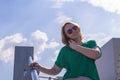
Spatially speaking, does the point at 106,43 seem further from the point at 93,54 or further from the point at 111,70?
the point at 93,54

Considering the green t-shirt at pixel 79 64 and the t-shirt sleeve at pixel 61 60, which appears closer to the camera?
the green t-shirt at pixel 79 64

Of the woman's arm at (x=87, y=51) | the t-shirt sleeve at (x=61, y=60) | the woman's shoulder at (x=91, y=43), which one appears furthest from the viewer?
the t-shirt sleeve at (x=61, y=60)

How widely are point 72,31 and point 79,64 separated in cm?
26

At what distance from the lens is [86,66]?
313cm

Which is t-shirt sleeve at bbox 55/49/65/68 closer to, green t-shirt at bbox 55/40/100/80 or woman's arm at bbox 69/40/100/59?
Answer: green t-shirt at bbox 55/40/100/80

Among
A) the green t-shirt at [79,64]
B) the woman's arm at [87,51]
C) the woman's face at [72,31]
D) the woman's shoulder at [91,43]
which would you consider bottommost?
the green t-shirt at [79,64]

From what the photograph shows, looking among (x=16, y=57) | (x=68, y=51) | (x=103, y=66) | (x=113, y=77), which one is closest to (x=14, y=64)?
(x=16, y=57)

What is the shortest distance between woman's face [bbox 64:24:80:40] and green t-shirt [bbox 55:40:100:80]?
91 mm

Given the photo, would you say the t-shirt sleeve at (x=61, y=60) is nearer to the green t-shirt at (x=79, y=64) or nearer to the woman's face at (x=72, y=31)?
the green t-shirt at (x=79, y=64)

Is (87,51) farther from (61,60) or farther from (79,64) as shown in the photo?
(61,60)

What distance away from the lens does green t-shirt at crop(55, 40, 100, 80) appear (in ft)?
10.2

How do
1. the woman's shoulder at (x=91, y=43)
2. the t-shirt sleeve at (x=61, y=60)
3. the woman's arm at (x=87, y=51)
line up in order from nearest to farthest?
the woman's arm at (x=87, y=51)
the woman's shoulder at (x=91, y=43)
the t-shirt sleeve at (x=61, y=60)

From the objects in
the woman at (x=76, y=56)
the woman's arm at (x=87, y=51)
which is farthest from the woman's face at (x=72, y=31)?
the woman's arm at (x=87, y=51)

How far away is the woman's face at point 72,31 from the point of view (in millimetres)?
3205
